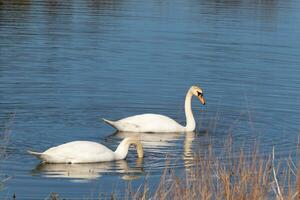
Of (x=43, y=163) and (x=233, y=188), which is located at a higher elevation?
(x=233, y=188)

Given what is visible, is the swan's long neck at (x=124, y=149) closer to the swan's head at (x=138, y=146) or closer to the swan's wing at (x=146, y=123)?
the swan's head at (x=138, y=146)

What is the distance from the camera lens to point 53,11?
3272 cm

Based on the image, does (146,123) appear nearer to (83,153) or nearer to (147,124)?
(147,124)

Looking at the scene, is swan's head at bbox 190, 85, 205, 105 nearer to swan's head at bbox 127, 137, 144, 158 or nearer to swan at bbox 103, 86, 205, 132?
swan at bbox 103, 86, 205, 132

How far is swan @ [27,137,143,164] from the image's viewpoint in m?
12.6

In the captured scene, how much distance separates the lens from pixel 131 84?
1902cm

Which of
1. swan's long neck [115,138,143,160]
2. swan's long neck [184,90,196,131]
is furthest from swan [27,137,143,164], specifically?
swan's long neck [184,90,196,131]

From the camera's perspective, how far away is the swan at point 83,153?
12.6 metres

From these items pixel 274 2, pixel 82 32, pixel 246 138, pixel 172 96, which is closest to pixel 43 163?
pixel 246 138

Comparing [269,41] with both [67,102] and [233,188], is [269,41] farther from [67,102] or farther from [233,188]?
[233,188]

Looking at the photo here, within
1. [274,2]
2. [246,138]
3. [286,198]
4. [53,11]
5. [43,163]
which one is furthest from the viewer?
[274,2]

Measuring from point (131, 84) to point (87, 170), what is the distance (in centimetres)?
648

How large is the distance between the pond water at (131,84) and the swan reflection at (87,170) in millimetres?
15

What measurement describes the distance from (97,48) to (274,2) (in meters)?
18.3
